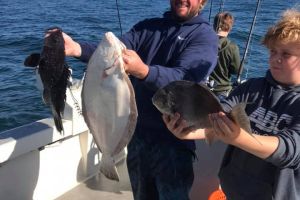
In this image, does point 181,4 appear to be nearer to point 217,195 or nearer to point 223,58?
point 217,195

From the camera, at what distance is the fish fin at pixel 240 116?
6.33ft

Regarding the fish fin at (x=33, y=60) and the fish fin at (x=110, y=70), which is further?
the fish fin at (x=33, y=60)

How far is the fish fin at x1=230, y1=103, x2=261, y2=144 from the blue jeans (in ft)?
3.16

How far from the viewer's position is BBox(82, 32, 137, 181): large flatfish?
2088mm

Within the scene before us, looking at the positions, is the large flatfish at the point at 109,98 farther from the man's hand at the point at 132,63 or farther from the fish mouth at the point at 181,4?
the fish mouth at the point at 181,4

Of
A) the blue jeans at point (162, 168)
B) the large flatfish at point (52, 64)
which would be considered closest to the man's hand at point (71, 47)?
the large flatfish at point (52, 64)

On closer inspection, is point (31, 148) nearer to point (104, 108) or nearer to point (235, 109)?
point (104, 108)

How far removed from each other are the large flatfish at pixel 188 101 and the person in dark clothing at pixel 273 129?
52 mm

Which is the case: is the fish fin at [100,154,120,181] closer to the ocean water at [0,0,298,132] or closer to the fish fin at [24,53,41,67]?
the fish fin at [24,53,41,67]

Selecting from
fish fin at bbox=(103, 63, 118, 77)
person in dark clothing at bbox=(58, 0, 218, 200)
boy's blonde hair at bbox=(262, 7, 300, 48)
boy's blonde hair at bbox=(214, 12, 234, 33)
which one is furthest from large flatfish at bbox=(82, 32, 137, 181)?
boy's blonde hair at bbox=(214, 12, 234, 33)

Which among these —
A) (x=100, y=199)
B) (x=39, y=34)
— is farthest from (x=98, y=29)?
(x=100, y=199)

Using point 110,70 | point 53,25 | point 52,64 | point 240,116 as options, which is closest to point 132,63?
point 110,70

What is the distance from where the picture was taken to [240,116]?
6.38ft

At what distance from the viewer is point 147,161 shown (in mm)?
2971
